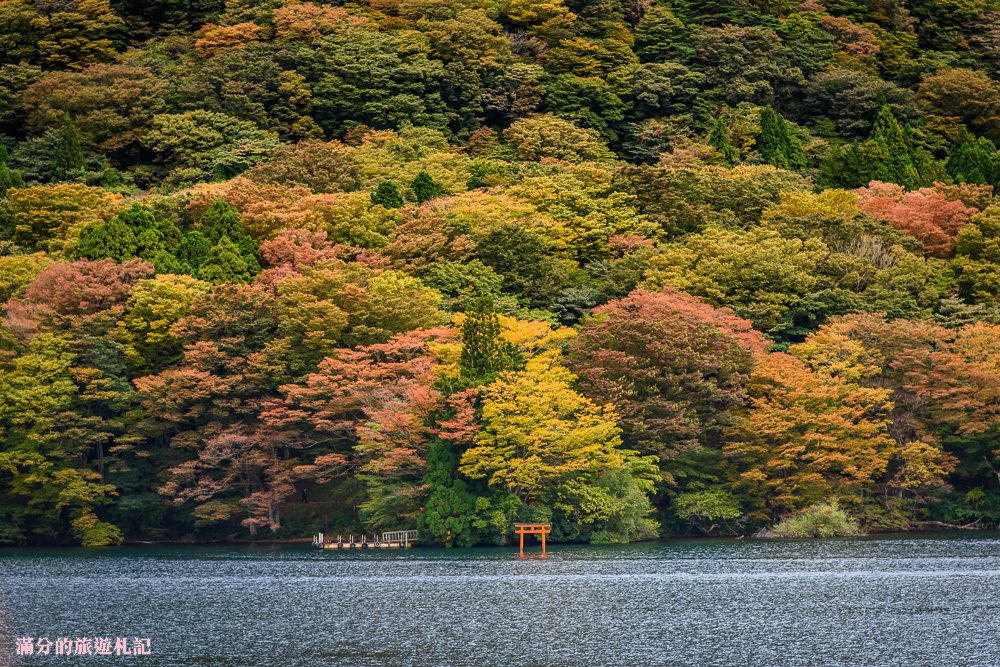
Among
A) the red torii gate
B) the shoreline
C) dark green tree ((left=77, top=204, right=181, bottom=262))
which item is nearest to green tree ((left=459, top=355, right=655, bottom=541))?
the red torii gate

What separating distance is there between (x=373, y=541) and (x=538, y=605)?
60.2ft

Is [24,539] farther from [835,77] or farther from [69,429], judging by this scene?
[835,77]

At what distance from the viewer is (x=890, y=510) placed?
53.4 meters

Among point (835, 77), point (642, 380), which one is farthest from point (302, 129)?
point (642, 380)

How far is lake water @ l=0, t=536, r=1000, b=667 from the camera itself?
98.6ft

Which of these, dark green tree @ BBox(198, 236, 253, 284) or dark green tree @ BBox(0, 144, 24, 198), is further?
dark green tree @ BBox(0, 144, 24, 198)

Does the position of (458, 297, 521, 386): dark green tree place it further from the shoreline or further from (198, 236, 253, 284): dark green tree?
(198, 236, 253, 284): dark green tree

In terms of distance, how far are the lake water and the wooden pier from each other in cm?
325

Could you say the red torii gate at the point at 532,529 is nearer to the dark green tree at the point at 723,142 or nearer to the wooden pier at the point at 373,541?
the wooden pier at the point at 373,541

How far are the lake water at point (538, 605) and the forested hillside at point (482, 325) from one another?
4.05 meters

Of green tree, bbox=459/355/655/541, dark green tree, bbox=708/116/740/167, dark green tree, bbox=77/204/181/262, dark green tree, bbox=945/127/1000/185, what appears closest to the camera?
green tree, bbox=459/355/655/541

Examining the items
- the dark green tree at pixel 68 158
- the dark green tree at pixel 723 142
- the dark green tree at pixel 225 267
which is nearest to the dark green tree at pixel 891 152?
the dark green tree at pixel 723 142

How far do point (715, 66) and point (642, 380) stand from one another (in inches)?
1735

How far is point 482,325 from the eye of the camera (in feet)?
171
